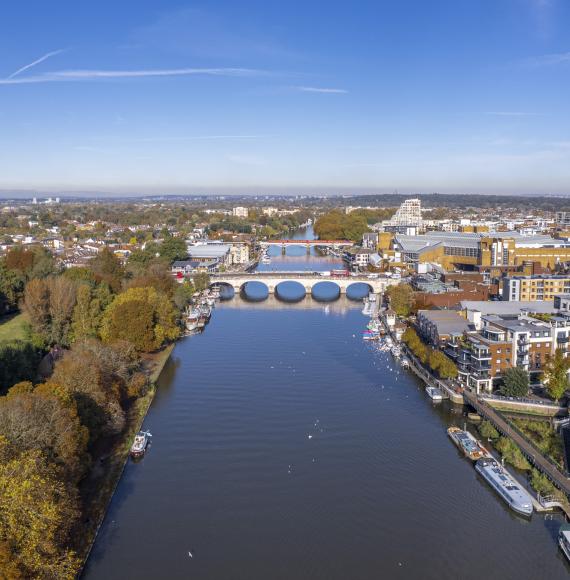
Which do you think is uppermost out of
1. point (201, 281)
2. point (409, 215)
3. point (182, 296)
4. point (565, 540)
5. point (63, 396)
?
point (409, 215)

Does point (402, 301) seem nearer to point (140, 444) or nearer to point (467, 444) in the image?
point (467, 444)

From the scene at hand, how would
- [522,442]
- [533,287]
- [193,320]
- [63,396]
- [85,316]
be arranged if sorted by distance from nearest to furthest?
[63,396] < [522,442] < [85,316] < [193,320] < [533,287]

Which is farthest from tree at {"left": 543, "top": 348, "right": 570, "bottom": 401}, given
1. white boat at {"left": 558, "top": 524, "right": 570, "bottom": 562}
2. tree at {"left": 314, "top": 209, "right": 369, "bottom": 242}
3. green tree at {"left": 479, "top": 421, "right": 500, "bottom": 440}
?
tree at {"left": 314, "top": 209, "right": 369, "bottom": 242}

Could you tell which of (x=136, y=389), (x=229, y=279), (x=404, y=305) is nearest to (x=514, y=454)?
(x=136, y=389)

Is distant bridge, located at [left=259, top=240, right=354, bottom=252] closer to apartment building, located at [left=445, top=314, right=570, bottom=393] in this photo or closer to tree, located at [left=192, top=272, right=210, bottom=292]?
tree, located at [left=192, top=272, right=210, bottom=292]

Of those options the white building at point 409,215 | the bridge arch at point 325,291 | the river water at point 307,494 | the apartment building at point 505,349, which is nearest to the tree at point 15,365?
the river water at point 307,494

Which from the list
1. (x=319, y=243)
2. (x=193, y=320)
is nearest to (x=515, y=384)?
(x=193, y=320)

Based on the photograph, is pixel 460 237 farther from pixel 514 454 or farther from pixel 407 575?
pixel 407 575

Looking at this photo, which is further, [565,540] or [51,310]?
[51,310]
